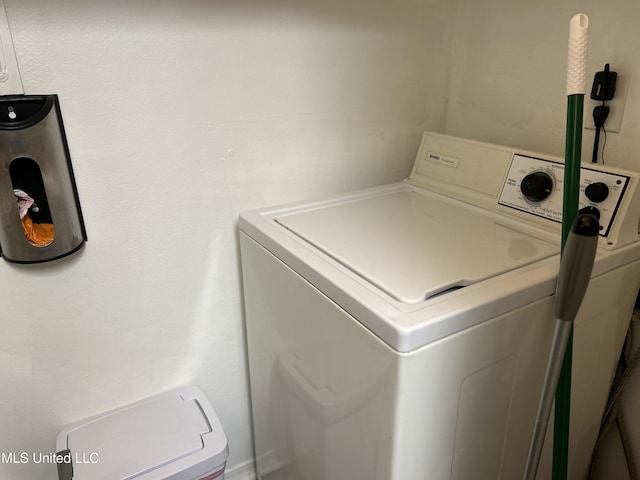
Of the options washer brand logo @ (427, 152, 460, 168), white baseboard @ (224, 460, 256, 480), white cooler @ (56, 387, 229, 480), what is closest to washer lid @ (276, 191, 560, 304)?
washer brand logo @ (427, 152, 460, 168)

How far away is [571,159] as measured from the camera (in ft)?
2.64

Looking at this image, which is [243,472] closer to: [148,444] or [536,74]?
[148,444]

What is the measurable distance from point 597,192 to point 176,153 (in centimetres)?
95

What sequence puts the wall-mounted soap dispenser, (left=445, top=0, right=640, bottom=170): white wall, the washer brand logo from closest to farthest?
the wall-mounted soap dispenser < (left=445, top=0, right=640, bottom=170): white wall < the washer brand logo

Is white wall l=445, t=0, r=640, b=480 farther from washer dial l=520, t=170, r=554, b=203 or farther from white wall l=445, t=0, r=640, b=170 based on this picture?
washer dial l=520, t=170, r=554, b=203

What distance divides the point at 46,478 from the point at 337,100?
126 cm

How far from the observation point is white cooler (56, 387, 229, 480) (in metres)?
1.09

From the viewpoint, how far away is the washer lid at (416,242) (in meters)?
0.86

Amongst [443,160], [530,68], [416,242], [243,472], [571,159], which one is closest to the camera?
[571,159]

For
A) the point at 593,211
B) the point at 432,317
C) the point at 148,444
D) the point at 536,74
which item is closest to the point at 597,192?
the point at 593,211

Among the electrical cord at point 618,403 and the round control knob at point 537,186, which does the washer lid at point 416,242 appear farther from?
the electrical cord at point 618,403

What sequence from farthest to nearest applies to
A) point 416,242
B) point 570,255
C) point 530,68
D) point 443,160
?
1. point 443,160
2. point 530,68
3. point 416,242
4. point 570,255

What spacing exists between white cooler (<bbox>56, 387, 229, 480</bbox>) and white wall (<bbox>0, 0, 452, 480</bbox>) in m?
0.06

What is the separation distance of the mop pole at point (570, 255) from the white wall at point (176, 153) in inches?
26.2
